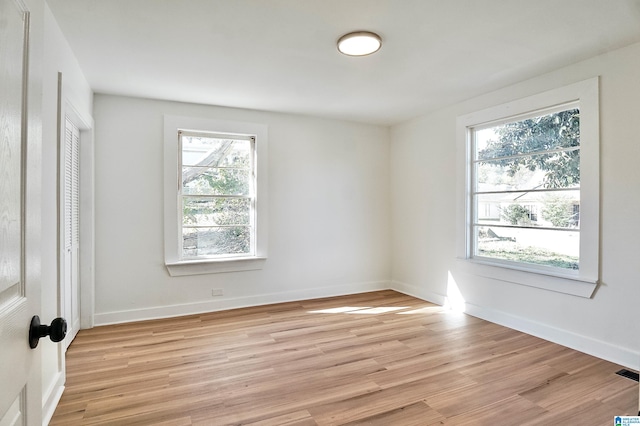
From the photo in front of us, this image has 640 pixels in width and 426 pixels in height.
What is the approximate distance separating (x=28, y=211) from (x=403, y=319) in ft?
12.4

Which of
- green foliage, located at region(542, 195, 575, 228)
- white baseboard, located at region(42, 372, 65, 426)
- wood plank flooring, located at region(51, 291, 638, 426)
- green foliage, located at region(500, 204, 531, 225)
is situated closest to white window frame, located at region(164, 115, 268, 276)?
wood plank flooring, located at region(51, 291, 638, 426)

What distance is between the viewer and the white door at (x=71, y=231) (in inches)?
125

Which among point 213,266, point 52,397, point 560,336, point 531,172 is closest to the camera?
Answer: point 52,397

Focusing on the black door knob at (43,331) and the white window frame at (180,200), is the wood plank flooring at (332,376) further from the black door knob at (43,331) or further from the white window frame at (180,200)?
the black door knob at (43,331)

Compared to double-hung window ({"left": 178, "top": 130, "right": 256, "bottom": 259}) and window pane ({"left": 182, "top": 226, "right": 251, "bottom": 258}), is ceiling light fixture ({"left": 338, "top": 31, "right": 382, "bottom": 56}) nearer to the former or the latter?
double-hung window ({"left": 178, "top": 130, "right": 256, "bottom": 259})

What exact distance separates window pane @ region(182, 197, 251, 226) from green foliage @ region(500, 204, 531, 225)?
3094mm

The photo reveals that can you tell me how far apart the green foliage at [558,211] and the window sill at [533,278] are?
20.1 inches

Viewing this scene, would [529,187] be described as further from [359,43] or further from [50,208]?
[50,208]

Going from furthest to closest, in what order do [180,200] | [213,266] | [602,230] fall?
[213,266] < [180,200] < [602,230]

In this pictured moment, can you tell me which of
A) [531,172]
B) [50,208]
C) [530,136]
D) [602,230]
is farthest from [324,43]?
[602,230]

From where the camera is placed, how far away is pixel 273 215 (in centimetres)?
476

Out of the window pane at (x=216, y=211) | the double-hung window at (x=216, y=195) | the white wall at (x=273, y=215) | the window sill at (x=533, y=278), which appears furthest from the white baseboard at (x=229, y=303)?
the window sill at (x=533, y=278)

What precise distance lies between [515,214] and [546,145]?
2.51 ft

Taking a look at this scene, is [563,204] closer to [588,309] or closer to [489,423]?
[588,309]
